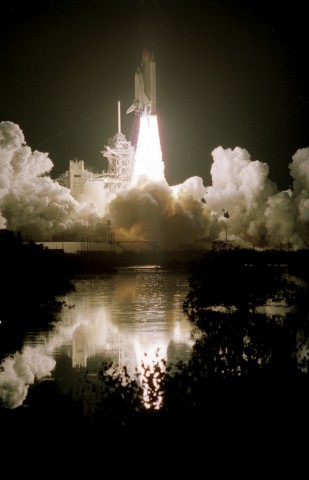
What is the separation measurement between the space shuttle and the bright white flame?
0.46 meters

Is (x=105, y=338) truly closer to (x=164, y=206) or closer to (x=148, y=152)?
(x=164, y=206)

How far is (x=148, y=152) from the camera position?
4334 centimetres

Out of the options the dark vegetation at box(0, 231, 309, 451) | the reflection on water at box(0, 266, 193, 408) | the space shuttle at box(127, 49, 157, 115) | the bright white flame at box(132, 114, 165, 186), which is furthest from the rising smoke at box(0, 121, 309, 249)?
the dark vegetation at box(0, 231, 309, 451)

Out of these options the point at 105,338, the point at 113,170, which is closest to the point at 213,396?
the point at 105,338

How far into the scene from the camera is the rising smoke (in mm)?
39469

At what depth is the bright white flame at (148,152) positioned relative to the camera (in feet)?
138

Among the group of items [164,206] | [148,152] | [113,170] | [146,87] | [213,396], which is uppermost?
[146,87]

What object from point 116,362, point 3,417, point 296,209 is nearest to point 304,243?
point 296,209

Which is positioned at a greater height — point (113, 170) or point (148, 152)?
point (148, 152)

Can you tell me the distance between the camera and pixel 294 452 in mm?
7980

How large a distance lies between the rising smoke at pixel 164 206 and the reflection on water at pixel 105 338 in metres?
13.1

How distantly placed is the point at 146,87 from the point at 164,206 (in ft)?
22.3

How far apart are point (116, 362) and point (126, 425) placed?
4.24m

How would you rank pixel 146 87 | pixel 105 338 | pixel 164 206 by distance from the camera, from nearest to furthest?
1. pixel 105 338
2. pixel 164 206
3. pixel 146 87
